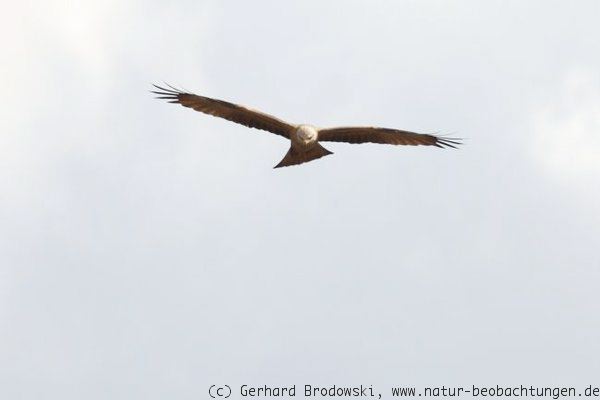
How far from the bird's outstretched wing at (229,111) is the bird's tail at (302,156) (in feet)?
1.87

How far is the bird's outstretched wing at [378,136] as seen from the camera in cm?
2148

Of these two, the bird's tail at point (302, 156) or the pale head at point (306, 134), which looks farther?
the bird's tail at point (302, 156)

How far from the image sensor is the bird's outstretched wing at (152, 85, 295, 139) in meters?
21.2

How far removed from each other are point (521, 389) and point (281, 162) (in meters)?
6.71

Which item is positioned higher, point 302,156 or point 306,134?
point 306,134

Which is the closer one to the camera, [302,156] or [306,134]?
[306,134]

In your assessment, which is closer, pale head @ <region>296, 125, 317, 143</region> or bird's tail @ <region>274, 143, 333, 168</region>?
pale head @ <region>296, 125, 317, 143</region>

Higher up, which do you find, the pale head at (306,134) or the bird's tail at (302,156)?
the pale head at (306,134)

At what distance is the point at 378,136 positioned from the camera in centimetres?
2208

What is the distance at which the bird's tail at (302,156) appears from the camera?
68.5ft

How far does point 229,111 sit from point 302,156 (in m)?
1.94

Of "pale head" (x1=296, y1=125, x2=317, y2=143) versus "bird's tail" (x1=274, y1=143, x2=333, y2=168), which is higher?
"pale head" (x1=296, y1=125, x2=317, y2=143)

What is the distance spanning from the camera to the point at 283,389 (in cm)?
1933

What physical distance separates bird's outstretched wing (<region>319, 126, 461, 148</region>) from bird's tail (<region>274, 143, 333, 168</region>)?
445 mm
